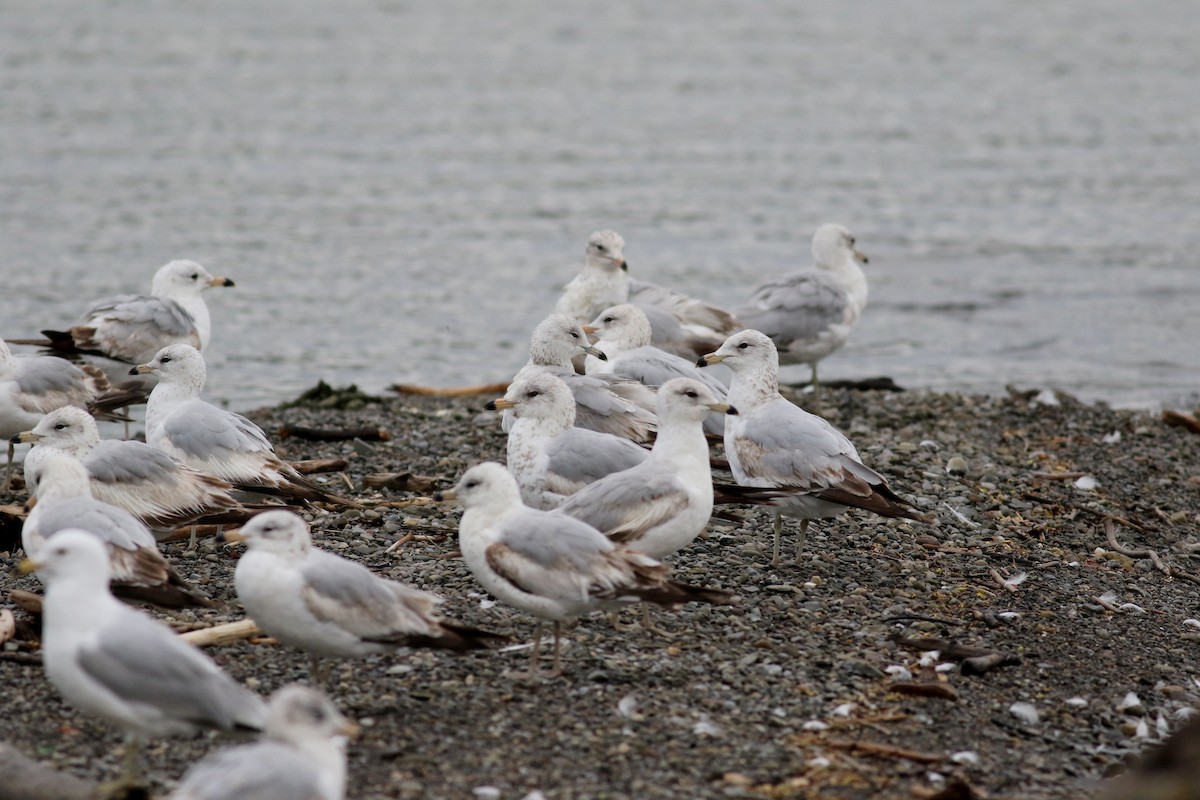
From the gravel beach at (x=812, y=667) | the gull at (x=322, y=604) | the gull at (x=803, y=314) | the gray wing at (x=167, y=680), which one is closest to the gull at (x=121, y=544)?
the gravel beach at (x=812, y=667)

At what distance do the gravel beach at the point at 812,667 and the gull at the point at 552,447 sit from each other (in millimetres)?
608

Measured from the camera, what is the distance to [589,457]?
7.72 meters

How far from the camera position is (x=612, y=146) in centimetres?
2592

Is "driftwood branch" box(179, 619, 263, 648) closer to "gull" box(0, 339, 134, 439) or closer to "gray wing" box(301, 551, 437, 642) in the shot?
"gray wing" box(301, 551, 437, 642)

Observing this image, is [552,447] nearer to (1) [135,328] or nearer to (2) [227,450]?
Result: (2) [227,450]

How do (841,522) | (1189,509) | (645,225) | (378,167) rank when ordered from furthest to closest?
(378,167)
(645,225)
(1189,509)
(841,522)

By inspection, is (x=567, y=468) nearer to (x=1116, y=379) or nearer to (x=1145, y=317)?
(x=1116, y=379)

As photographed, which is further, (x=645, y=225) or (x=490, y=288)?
(x=645, y=225)

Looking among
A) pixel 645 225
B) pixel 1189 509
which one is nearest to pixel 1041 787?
pixel 1189 509

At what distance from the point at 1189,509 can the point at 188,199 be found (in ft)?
50.6

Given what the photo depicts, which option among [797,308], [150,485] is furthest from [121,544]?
[797,308]

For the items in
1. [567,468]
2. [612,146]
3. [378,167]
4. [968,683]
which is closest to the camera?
[968,683]

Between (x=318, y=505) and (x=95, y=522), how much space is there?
7.80ft

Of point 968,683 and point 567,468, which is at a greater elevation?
point 567,468
